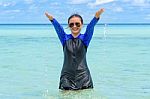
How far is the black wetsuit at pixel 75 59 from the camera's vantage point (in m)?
6.64

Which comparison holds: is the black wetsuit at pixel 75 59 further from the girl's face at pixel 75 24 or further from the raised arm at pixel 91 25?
the girl's face at pixel 75 24

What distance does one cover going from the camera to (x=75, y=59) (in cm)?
667

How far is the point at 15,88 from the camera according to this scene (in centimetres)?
1065

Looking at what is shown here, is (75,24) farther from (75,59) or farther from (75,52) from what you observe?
(75,59)

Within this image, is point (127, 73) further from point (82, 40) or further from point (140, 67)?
point (82, 40)

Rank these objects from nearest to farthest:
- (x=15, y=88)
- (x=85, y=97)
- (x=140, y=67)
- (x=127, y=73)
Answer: (x=85, y=97) < (x=15, y=88) < (x=127, y=73) < (x=140, y=67)

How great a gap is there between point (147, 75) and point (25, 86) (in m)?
4.21

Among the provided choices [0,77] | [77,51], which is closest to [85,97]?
[77,51]

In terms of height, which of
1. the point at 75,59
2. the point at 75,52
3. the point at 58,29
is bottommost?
the point at 75,59

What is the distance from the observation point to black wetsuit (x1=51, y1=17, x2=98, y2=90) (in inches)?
261

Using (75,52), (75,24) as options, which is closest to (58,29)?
(75,24)

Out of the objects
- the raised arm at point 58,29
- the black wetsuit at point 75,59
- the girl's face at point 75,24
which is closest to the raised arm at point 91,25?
the black wetsuit at point 75,59

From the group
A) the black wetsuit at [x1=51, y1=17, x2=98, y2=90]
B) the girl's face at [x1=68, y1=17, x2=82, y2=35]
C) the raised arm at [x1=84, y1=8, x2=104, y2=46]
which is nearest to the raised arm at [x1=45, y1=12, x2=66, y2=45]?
the black wetsuit at [x1=51, y1=17, x2=98, y2=90]

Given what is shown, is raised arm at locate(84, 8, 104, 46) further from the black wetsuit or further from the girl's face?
the girl's face
